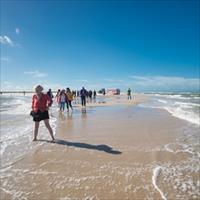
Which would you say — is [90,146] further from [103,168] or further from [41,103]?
[41,103]

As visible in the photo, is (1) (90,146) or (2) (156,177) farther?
(1) (90,146)

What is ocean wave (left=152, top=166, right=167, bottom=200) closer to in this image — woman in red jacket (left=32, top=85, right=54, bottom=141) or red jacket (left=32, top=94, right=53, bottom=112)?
woman in red jacket (left=32, top=85, right=54, bottom=141)

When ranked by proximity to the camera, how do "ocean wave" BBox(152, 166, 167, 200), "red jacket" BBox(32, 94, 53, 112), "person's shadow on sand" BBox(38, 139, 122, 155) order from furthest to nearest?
"red jacket" BBox(32, 94, 53, 112), "person's shadow on sand" BBox(38, 139, 122, 155), "ocean wave" BBox(152, 166, 167, 200)

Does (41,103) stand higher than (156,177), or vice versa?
(41,103)

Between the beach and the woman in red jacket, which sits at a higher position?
the woman in red jacket

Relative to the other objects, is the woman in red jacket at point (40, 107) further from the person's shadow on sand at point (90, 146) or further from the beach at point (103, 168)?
the beach at point (103, 168)

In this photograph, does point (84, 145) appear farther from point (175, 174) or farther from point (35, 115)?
point (175, 174)

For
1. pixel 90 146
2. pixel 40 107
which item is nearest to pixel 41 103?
pixel 40 107

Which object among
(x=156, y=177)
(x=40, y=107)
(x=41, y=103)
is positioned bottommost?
(x=156, y=177)

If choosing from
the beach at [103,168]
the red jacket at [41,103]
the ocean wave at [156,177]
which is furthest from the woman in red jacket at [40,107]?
the ocean wave at [156,177]

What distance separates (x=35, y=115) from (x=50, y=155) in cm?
192

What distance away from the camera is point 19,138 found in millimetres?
6875

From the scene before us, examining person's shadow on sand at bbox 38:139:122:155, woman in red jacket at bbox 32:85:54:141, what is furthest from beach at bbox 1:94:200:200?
woman in red jacket at bbox 32:85:54:141

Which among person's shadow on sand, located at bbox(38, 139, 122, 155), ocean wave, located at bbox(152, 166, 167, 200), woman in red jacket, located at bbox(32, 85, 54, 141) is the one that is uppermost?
woman in red jacket, located at bbox(32, 85, 54, 141)
